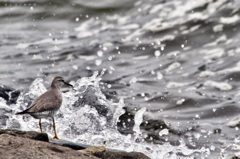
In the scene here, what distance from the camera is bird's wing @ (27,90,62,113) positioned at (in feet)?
17.9

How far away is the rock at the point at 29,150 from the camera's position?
11.5 feet

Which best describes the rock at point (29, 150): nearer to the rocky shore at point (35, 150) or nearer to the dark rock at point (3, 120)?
the rocky shore at point (35, 150)

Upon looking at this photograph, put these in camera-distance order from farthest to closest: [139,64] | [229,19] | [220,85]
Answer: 1. [229,19]
2. [139,64]
3. [220,85]

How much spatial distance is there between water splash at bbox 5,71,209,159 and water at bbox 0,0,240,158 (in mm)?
27

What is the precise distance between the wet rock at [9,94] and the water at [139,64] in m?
0.26

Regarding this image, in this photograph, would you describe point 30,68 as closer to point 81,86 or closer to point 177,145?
point 81,86

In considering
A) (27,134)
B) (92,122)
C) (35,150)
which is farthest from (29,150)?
(92,122)

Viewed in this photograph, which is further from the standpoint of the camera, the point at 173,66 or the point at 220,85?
the point at 173,66

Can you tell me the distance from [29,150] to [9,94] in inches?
191

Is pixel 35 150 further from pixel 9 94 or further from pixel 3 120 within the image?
pixel 9 94

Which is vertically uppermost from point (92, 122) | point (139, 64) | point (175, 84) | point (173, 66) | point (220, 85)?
point (139, 64)

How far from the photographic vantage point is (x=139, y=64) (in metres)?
10.9

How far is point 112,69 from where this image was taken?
10602mm

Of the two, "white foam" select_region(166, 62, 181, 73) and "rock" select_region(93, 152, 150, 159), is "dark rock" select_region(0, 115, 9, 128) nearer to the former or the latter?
"rock" select_region(93, 152, 150, 159)
